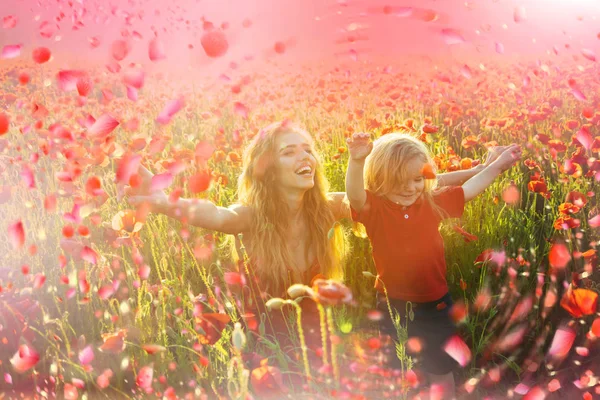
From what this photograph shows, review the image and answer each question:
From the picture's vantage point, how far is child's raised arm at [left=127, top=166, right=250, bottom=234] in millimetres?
603

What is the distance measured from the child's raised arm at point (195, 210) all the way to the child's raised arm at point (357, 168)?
0.40ft

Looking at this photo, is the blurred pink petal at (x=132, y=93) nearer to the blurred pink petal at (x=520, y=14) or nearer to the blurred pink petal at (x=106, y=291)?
the blurred pink petal at (x=106, y=291)

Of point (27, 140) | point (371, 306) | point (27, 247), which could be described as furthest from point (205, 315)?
point (27, 140)

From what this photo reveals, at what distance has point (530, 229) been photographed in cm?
72

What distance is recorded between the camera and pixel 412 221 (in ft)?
2.18

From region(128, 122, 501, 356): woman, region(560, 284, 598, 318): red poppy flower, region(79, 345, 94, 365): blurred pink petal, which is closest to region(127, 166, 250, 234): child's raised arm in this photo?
region(128, 122, 501, 356): woman

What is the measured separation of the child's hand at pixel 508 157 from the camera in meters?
0.69

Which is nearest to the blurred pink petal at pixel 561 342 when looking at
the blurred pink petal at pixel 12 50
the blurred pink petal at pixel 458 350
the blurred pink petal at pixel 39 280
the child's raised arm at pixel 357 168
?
the blurred pink petal at pixel 458 350

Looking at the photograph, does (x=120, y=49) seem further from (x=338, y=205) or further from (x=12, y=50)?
(x=338, y=205)

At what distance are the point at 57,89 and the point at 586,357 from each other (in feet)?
2.62

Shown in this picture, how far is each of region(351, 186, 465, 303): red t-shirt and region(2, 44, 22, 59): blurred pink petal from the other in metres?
0.47

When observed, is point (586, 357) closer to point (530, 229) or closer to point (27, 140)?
point (530, 229)

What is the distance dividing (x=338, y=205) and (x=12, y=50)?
0.45 metres

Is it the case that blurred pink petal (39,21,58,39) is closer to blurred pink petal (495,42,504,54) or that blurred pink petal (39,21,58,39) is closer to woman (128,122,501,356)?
woman (128,122,501,356)
